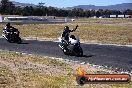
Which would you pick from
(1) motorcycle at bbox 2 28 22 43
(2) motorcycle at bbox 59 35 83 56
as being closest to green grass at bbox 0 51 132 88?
(2) motorcycle at bbox 59 35 83 56

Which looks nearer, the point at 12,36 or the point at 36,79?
the point at 36,79

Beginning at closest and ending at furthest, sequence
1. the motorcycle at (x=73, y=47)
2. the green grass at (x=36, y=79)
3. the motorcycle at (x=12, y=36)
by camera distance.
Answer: the green grass at (x=36, y=79), the motorcycle at (x=73, y=47), the motorcycle at (x=12, y=36)

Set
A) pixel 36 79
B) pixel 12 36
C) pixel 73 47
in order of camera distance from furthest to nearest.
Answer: pixel 12 36, pixel 73 47, pixel 36 79

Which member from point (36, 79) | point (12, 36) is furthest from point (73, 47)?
point (12, 36)

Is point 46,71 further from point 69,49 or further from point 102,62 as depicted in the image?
point 69,49

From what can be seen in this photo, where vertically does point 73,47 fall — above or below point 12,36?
above

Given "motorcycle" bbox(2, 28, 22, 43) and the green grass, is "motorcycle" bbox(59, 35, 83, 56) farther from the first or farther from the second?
"motorcycle" bbox(2, 28, 22, 43)

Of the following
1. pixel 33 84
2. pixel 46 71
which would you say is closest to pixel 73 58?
pixel 46 71

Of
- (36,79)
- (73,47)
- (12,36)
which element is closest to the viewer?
(36,79)

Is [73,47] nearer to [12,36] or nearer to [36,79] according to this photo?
[36,79]

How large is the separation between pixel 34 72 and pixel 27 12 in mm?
134140

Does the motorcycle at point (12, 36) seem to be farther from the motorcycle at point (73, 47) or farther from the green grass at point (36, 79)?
the green grass at point (36, 79)

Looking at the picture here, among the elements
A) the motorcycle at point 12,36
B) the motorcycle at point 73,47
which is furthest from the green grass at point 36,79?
the motorcycle at point 12,36

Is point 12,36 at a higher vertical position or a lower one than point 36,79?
lower
